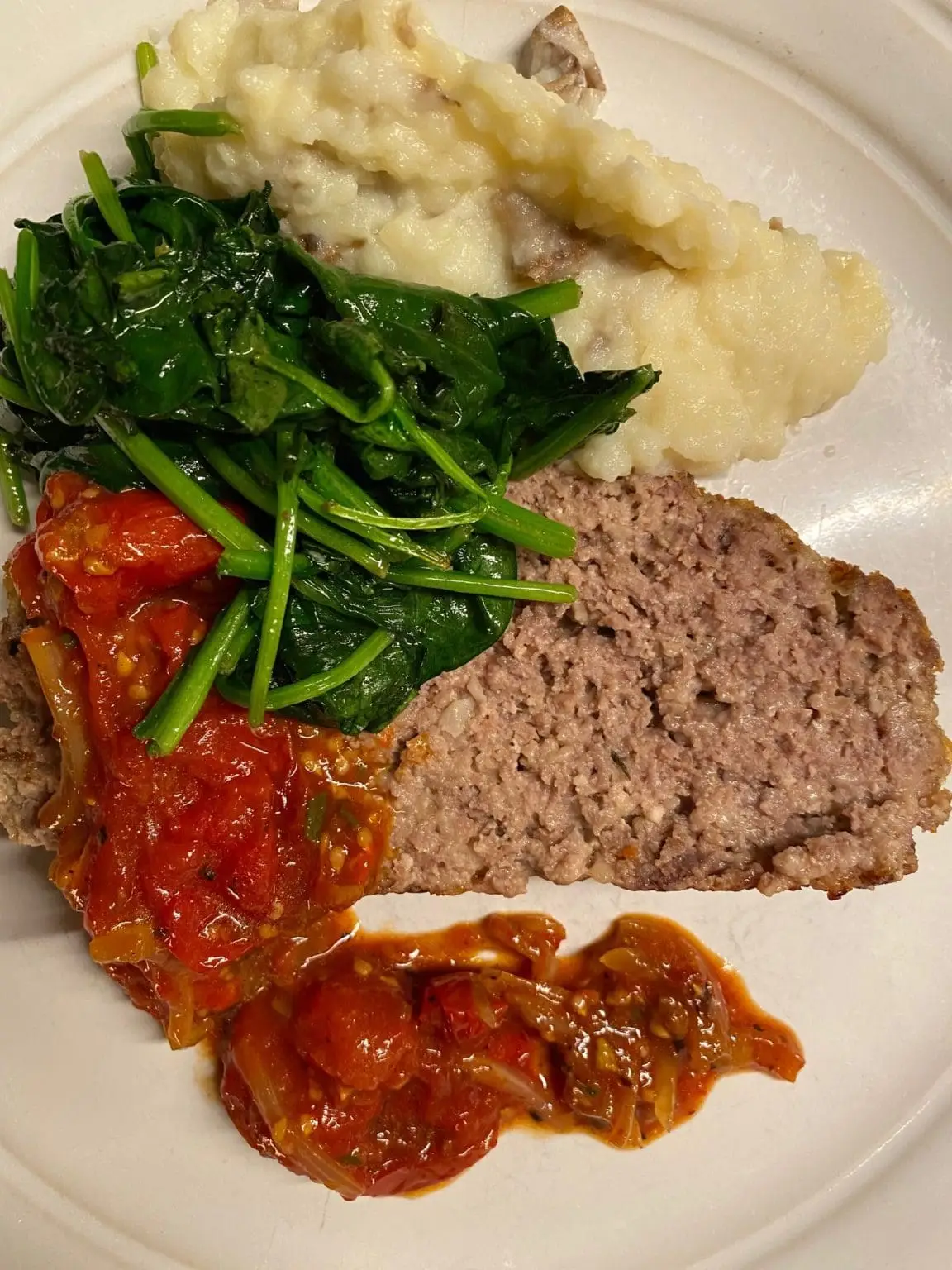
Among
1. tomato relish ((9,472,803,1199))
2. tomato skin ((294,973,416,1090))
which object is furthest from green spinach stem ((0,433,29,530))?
tomato skin ((294,973,416,1090))

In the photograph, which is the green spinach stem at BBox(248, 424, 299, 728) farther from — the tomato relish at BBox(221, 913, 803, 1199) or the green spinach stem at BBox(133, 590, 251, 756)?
the tomato relish at BBox(221, 913, 803, 1199)

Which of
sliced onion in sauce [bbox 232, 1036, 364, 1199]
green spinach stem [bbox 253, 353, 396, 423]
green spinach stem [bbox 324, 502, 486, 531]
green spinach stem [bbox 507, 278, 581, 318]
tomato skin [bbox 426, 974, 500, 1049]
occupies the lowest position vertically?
sliced onion in sauce [bbox 232, 1036, 364, 1199]

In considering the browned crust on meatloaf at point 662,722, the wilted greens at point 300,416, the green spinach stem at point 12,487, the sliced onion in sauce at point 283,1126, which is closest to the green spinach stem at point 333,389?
the wilted greens at point 300,416

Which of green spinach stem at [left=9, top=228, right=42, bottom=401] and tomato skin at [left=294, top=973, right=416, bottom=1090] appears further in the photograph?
tomato skin at [left=294, top=973, right=416, bottom=1090]

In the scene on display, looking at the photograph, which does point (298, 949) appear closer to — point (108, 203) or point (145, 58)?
point (108, 203)

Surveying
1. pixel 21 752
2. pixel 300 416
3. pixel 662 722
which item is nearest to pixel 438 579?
pixel 300 416

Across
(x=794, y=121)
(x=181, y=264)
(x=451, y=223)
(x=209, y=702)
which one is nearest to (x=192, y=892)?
(x=209, y=702)

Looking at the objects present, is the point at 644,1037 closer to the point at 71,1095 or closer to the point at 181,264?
the point at 71,1095
